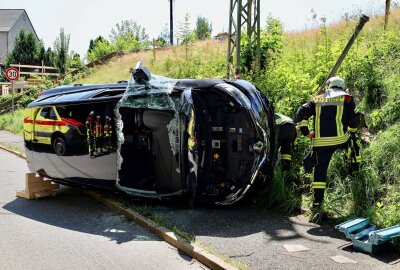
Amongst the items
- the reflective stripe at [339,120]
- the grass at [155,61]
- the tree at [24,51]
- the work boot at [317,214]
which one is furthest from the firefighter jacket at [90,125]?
the tree at [24,51]

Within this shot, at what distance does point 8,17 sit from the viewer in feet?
196

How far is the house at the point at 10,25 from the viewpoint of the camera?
185 ft

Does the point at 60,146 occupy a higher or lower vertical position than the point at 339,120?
lower

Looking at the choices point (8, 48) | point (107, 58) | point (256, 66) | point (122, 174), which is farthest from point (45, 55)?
point (122, 174)

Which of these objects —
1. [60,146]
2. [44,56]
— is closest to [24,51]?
[44,56]

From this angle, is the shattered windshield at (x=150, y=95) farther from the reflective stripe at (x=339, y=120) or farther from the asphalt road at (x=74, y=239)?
the reflective stripe at (x=339, y=120)

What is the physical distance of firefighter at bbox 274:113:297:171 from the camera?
6421mm

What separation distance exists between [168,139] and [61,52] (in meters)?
A: 30.6

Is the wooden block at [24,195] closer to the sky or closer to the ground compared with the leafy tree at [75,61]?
closer to the ground

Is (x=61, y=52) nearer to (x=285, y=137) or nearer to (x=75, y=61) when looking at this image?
(x=75, y=61)

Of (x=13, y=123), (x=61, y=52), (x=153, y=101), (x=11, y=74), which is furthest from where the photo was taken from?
(x=61, y=52)

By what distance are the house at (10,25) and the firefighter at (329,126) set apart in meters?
54.0

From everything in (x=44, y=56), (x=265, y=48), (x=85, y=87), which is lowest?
(x=85, y=87)

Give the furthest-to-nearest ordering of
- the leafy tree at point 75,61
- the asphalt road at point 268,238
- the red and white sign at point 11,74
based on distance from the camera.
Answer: the leafy tree at point 75,61 → the red and white sign at point 11,74 → the asphalt road at point 268,238
